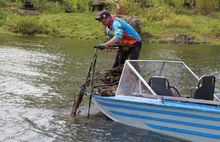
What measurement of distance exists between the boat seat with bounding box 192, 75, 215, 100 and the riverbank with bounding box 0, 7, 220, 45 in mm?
31718

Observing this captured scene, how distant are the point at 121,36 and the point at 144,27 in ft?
115

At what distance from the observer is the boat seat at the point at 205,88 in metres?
10.6

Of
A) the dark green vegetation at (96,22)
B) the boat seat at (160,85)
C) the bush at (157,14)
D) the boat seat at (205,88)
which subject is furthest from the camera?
the bush at (157,14)

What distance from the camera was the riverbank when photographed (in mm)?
43312

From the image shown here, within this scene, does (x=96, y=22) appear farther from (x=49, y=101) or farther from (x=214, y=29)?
(x=49, y=101)

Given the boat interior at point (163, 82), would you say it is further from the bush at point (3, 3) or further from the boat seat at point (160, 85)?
the bush at point (3, 3)

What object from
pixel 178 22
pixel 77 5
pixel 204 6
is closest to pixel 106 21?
pixel 178 22

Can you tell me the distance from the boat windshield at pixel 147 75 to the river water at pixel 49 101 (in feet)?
3.38

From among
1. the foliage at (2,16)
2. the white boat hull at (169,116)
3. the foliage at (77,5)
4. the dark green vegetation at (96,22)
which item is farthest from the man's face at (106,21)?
the foliage at (77,5)

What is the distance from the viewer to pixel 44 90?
16156 millimetres

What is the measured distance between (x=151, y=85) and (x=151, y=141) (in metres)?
1.47

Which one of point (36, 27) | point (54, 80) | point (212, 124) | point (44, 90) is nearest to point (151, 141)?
point (212, 124)

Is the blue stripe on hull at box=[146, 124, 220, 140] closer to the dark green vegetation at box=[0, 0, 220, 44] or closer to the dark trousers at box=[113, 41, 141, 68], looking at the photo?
the dark trousers at box=[113, 41, 141, 68]

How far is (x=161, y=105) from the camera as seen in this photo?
10.3 metres
